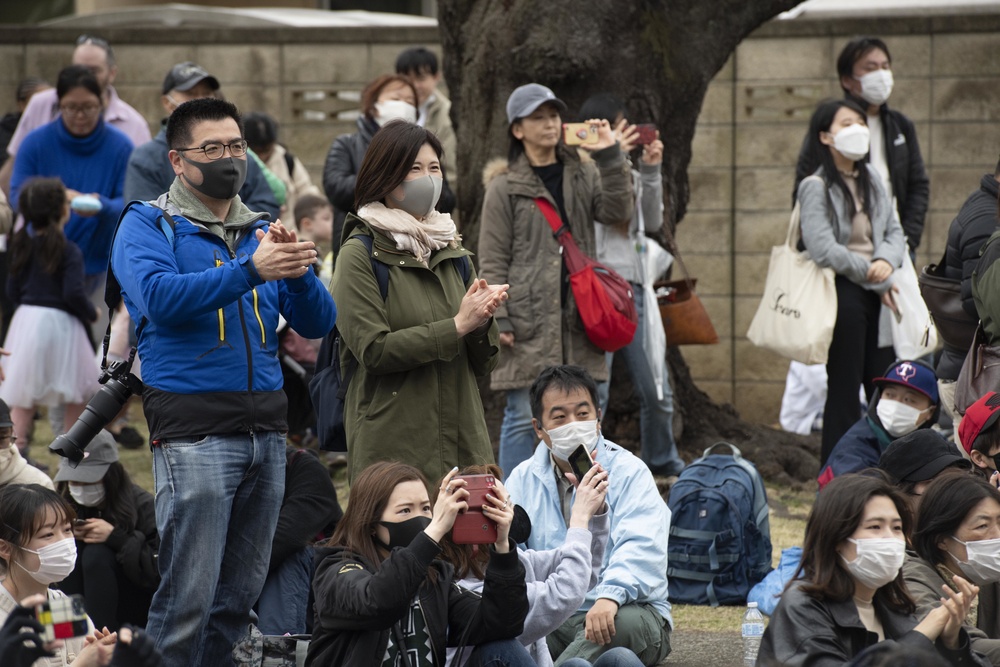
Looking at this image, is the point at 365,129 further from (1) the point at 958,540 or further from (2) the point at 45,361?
(1) the point at 958,540

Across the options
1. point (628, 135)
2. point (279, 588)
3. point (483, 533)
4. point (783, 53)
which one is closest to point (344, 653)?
point (483, 533)

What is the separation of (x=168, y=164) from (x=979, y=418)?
154 inches

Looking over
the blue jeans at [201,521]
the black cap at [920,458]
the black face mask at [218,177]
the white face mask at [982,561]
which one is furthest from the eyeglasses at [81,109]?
the white face mask at [982,561]

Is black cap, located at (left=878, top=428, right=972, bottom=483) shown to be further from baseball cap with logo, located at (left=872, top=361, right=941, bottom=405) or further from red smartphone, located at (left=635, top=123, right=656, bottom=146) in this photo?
red smartphone, located at (left=635, top=123, right=656, bottom=146)

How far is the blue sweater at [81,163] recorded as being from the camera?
841 cm

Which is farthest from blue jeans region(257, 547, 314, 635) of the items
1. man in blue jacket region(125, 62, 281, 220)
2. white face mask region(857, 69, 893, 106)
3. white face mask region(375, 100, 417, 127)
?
white face mask region(857, 69, 893, 106)

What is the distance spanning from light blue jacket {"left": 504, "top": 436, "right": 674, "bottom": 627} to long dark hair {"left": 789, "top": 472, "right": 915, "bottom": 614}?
1.09 meters

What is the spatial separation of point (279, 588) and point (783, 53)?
6.11 m

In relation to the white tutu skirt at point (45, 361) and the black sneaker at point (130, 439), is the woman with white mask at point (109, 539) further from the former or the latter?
the black sneaker at point (130, 439)

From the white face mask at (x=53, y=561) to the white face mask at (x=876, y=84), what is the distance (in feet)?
16.4

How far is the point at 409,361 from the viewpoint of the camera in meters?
4.91

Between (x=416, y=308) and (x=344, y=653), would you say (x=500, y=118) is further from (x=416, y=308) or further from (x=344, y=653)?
(x=344, y=653)

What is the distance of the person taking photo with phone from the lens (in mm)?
3900

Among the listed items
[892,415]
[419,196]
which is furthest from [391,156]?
[892,415]
